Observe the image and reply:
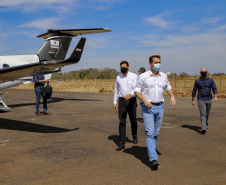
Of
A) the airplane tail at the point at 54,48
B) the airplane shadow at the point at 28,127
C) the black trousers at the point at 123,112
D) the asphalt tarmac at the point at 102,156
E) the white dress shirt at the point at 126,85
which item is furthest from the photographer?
the airplane tail at the point at 54,48

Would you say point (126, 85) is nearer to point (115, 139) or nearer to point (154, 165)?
point (115, 139)

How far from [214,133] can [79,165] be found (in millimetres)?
4586

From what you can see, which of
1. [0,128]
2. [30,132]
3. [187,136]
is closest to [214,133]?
[187,136]

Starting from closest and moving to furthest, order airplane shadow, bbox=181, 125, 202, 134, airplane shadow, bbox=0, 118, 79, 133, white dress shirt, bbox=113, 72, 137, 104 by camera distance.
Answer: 1. white dress shirt, bbox=113, 72, 137, 104
2. airplane shadow, bbox=181, 125, 202, 134
3. airplane shadow, bbox=0, 118, 79, 133

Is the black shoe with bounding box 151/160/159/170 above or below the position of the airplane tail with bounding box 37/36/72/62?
below

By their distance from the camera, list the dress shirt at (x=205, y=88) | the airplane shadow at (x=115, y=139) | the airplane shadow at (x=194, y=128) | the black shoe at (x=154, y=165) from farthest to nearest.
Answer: the airplane shadow at (x=194, y=128), the dress shirt at (x=205, y=88), the airplane shadow at (x=115, y=139), the black shoe at (x=154, y=165)

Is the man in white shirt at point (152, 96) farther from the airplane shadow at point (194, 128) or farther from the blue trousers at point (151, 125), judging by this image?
the airplane shadow at point (194, 128)

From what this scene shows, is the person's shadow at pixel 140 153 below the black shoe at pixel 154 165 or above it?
below

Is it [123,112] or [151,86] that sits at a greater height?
[151,86]

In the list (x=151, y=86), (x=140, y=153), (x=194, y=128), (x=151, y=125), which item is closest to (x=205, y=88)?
(x=194, y=128)

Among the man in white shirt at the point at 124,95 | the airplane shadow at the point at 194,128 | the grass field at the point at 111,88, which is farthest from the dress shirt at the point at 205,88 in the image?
the grass field at the point at 111,88

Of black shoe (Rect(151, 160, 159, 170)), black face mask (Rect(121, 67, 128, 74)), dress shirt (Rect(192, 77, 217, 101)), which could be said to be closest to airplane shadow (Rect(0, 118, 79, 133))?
black face mask (Rect(121, 67, 128, 74))

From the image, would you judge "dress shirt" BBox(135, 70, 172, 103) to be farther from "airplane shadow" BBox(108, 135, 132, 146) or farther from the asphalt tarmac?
"airplane shadow" BBox(108, 135, 132, 146)

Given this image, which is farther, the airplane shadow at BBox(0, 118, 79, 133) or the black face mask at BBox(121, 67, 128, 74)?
the airplane shadow at BBox(0, 118, 79, 133)
